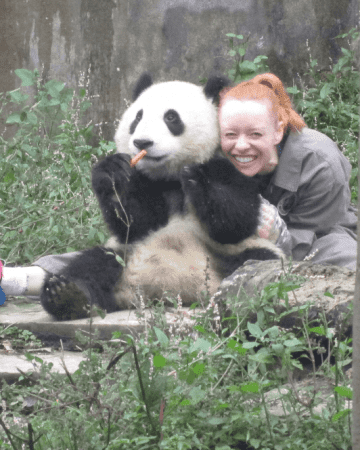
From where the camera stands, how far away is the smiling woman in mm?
2848

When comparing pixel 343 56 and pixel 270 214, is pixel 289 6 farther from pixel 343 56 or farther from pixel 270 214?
pixel 270 214

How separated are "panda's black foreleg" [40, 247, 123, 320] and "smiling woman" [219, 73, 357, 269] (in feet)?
2.47

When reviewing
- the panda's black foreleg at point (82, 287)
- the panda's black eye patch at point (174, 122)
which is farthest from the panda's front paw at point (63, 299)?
the panda's black eye patch at point (174, 122)

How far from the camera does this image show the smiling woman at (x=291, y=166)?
9.34 feet

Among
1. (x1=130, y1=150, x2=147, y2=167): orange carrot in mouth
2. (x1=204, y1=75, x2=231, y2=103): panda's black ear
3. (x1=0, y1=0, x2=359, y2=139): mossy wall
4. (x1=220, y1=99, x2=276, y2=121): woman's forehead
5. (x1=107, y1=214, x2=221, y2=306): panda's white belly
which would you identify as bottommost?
(x1=107, y1=214, x2=221, y2=306): panda's white belly

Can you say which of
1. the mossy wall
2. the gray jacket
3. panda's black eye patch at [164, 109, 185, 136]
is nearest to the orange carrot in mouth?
panda's black eye patch at [164, 109, 185, 136]

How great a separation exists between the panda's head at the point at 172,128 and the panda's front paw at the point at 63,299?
1.95ft

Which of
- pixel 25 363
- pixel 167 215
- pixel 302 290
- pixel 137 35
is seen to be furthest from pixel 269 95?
pixel 137 35

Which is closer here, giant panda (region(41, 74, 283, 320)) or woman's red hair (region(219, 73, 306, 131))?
giant panda (region(41, 74, 283, 320))

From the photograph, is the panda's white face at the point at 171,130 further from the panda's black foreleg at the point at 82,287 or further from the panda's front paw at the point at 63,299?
the panda's front paw at the point at 63,299

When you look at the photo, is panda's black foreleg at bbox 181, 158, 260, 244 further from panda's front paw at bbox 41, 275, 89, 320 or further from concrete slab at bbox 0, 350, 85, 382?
concrete slab at bbox 0, 350, 85, 382

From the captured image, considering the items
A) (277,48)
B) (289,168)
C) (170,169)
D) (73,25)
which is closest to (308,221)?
(289,168)

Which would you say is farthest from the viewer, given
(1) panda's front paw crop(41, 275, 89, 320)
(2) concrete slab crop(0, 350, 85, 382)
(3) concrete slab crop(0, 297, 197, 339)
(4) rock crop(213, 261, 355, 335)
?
(1) panda's front paw crop(41, 275, 89, 320)

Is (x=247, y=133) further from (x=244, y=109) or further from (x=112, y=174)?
(x=112, y=174)
